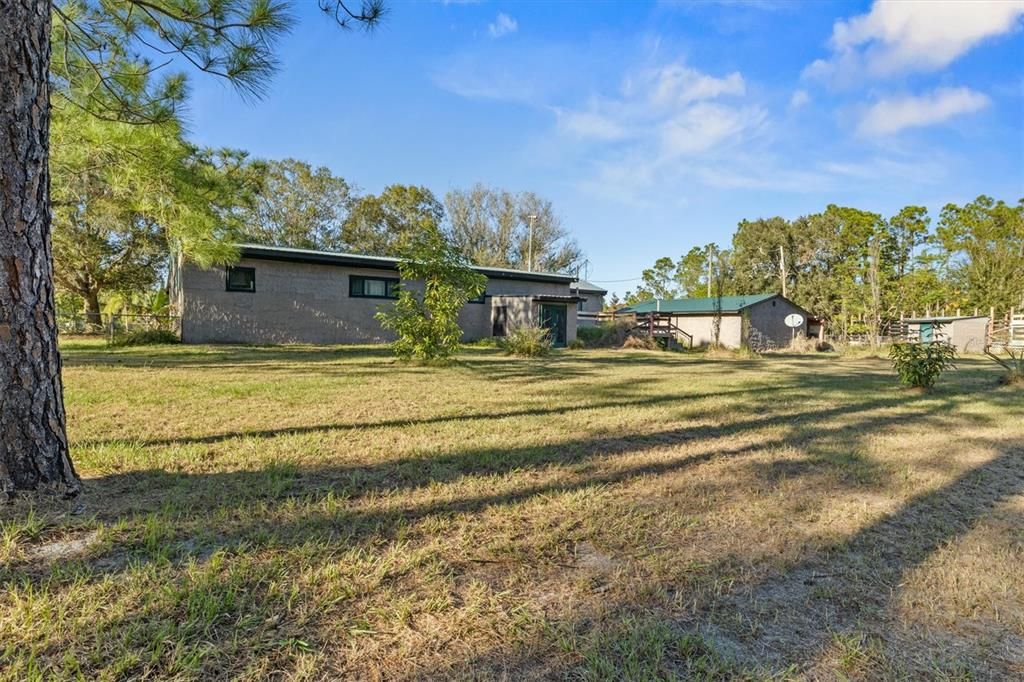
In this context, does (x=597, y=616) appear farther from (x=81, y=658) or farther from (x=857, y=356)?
(x=857, y=356)

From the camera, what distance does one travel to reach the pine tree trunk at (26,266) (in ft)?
7.96

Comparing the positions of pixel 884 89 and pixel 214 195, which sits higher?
pixel 884 89

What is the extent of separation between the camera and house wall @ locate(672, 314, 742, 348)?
23.9 metres

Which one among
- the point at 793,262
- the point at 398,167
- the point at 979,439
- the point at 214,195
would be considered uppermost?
the point at 398,167

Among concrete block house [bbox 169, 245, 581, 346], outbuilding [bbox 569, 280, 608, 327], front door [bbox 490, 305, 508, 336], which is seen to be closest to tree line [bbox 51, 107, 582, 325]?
concrete block house [bbox 169, 245, 581, 346]

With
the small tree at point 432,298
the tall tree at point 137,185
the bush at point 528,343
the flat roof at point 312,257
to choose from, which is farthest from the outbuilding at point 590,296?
the tall tree at point 137,185

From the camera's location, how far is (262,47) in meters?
4.71

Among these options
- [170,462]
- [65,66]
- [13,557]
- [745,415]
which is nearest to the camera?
[13,557]

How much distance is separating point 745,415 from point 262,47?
6361mm

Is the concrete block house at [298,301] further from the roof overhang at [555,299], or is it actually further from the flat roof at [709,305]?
the flat roof at [709,305]

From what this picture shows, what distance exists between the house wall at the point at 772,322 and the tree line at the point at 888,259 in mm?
2477

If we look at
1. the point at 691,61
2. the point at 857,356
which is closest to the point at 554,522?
the point at 691,61

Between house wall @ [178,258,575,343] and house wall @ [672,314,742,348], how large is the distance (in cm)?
1111

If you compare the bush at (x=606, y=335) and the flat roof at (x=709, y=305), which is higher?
the flat roof at (x=709, y=305)
